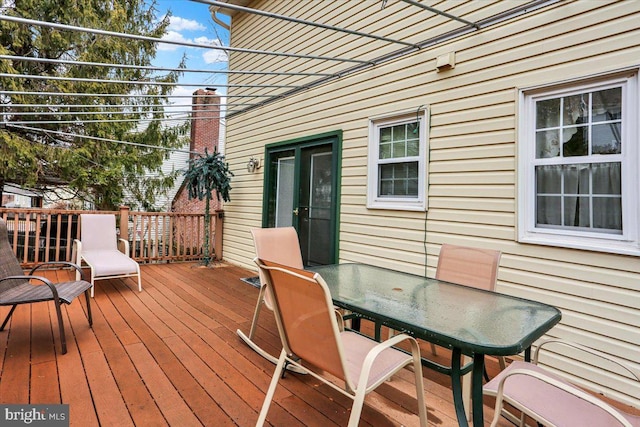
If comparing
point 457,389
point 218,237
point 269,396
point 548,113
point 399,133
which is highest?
point 399,133

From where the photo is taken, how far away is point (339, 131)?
4.49 metres

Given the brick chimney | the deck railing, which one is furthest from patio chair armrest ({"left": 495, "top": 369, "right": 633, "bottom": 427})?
the brick chimney

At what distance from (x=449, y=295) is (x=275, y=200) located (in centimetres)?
415

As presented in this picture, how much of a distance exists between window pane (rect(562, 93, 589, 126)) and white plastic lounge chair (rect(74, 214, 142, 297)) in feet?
16.8

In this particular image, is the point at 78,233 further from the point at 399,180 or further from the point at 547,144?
the point at 547,144

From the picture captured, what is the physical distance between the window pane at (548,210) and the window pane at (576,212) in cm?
5

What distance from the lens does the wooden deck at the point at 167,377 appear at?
1965 millimetres

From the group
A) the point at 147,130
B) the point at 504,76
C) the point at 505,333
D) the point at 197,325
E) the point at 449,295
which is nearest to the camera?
the point at 505,333

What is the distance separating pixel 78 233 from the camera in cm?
546

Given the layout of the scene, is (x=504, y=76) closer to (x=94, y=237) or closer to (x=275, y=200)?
(x=275, y=200)

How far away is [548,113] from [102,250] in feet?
19.8

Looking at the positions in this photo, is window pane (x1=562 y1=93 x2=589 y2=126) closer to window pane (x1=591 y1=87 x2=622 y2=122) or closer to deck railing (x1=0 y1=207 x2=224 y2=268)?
window pane (x1=591 y1=87 x2=622 y2=122)

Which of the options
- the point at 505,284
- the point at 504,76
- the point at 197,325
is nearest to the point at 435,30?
the point at 504,76

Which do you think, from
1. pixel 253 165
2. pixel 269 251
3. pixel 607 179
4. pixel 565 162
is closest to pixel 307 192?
pixel 253 165
